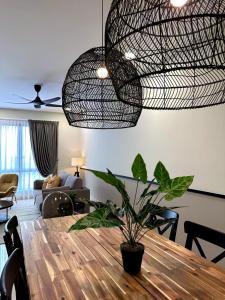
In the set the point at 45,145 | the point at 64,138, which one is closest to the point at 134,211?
the point at 45,145

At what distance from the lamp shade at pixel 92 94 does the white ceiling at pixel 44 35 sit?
62 cm

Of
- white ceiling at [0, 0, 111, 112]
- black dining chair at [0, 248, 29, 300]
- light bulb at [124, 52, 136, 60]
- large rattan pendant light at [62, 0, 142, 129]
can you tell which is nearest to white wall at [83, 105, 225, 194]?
large rattan pendant light at [62, 0, 142, 129]

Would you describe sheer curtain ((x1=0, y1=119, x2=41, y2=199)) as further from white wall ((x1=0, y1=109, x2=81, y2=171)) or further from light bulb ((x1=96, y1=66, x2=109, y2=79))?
light bulb ((x1=96, y1=66, x2=109, y2=79))

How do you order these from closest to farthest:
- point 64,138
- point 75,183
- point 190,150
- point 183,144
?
point 190,150
point 183,144
point 75,183
point 64,138

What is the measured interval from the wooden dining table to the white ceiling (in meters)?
1.80

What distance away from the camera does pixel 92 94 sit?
1.61 metres

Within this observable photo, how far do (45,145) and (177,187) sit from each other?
19.0ft

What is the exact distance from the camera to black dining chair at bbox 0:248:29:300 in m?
0.89

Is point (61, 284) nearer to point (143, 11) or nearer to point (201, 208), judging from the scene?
point (143, 11)

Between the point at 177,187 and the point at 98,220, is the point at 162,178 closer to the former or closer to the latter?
the point at 177,187

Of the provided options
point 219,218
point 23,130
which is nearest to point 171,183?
point 219,218

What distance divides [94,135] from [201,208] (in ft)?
11.8

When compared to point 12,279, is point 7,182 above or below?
below

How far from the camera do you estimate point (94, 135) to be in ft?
19.2
